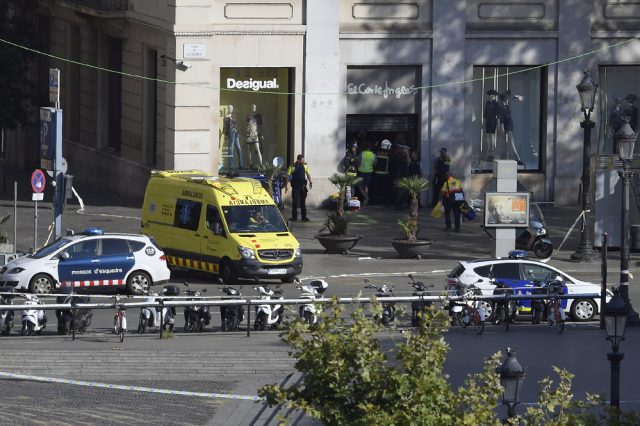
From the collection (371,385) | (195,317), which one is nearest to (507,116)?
(195,317)

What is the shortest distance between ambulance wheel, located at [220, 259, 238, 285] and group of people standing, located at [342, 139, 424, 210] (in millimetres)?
10211

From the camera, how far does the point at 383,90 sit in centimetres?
3316

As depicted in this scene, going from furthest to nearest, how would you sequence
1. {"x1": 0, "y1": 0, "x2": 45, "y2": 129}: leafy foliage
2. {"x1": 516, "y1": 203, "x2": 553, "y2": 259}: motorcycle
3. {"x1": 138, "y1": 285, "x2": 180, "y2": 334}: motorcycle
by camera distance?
{"x1": 0, "y1": 0, "x2": 45, "y2": 129}: leafy foliage → {"x1": 516, "y1": 203, "x2": 553, "y2": 259}: motorcycle → {"x1": 138, "y1": 285, "x2": 180, "y2": 334}: motorcycle

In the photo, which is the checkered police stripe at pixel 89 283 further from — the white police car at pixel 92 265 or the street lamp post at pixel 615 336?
the street lamp post at pixel 615 336

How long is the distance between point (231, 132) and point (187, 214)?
919 centimetres

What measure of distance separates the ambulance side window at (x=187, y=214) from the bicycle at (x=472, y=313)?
23.1 feet

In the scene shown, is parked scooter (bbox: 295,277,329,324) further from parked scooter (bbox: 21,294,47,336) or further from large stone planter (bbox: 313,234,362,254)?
large stone planter (bbox: 313,234,362,254)

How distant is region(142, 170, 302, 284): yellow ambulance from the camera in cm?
2255

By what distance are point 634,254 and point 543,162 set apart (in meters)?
7.96

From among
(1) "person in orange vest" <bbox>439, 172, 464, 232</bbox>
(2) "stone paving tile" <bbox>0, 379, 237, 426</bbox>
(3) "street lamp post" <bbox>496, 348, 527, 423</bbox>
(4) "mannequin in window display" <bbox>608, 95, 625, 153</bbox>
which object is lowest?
(2) "stone paving tile" <bbox>0, 379, 237, 426</bbox>

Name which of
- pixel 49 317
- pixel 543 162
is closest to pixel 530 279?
pixel 49 317

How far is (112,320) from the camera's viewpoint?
19.5 m

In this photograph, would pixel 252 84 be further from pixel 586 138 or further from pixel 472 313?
pixel 472 313

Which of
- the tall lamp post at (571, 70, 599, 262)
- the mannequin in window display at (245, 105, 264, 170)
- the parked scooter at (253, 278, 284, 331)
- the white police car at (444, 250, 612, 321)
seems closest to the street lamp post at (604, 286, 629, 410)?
the parked scooter at (253, 278, 284, 331)
